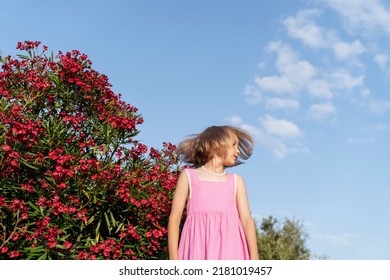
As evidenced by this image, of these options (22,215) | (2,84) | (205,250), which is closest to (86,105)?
(2,84)

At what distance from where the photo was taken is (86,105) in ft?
27.2

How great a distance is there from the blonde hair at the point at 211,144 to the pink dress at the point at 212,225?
0.87ft

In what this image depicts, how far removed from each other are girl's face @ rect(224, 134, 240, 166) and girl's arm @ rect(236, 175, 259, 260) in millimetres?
150

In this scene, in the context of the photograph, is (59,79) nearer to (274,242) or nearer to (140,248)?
(140,248)

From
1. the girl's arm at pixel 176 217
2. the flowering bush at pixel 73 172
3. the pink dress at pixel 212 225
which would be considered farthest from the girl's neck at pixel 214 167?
the flowering bush at pixel 73 172

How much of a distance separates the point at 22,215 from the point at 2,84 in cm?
201

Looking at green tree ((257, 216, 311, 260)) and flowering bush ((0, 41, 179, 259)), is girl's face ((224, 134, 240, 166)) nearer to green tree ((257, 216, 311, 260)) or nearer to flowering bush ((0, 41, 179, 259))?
flowering bush ((0, 41, 179, 259))

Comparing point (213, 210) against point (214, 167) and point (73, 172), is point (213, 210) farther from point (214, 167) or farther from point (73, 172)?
point (73, 172)

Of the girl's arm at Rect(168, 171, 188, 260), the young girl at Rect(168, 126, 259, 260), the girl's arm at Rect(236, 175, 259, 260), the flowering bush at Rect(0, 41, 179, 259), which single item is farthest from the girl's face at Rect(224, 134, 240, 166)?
the flowering bush at Rect(0, 41, 179, 259)

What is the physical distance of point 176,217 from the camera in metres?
4.93

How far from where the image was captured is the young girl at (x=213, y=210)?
196 inches

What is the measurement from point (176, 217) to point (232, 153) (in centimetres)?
81

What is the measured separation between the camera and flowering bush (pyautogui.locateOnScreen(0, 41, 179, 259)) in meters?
7.28

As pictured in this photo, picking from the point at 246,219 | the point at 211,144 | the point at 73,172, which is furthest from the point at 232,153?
the point at 73,172
